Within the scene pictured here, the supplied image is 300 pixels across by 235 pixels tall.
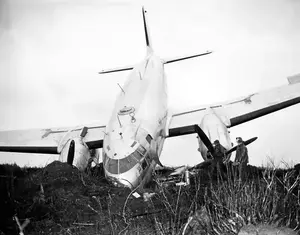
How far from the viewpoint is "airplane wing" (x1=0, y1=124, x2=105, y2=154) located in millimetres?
21031

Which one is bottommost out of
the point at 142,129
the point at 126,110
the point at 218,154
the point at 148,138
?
the point at 218,154

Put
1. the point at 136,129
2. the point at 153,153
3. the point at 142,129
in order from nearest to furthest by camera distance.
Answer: the point at 153,153, the point at 136,129, the point at 142,129

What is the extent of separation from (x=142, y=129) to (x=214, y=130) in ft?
11.4

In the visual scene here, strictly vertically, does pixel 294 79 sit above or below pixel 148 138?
above

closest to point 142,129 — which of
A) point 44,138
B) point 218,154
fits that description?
point 218,154

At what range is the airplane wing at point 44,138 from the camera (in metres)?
21.0

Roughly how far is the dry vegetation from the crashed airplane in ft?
4.26

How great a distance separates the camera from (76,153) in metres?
19.2

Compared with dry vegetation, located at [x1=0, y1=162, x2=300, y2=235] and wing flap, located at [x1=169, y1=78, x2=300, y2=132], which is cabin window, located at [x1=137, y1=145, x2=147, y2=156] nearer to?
dry vegetation, located at [x1=0, y1=162, x2=300, y2=235]

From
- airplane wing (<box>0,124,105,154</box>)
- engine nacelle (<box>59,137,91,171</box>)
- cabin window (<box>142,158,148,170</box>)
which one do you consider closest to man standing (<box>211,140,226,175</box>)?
cabin window (<box>142,158,148,170</box>)

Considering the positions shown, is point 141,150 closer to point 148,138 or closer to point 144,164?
point 144,164

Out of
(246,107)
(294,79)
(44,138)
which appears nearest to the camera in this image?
(246,107)

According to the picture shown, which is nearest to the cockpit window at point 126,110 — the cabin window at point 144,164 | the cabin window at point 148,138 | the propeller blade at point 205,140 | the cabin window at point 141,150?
the cabin window at point 148,138

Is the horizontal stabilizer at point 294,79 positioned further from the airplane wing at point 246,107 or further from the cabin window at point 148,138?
the cabin window at point 148,138
